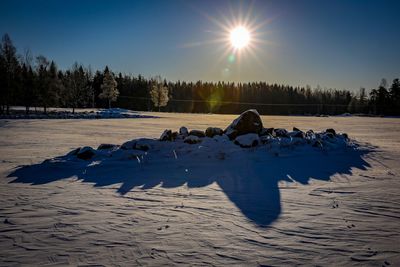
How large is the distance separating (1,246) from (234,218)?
3366 millimetres

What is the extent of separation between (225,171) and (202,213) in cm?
330

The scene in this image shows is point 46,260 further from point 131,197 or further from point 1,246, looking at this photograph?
point 131,197

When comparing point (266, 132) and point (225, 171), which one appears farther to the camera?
point (266, 132)

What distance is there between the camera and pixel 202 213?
4.99 meters

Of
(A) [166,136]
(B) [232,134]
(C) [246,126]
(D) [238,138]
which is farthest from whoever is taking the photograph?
(C) [246,126]

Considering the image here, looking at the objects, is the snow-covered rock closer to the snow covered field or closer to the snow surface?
the snow covered field

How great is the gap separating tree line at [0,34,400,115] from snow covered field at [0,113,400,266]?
41671 millimetres

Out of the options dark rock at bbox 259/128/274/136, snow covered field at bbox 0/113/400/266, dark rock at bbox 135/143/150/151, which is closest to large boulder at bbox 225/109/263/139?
dark rock at bbox 259/128/274/136

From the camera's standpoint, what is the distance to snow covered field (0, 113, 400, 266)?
11.6ft

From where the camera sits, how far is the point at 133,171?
26.7 feet

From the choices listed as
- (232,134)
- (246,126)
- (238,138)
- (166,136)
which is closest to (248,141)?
(238,138)

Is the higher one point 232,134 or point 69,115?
point 69,115

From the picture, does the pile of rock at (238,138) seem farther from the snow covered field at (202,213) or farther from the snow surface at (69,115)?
the snow surface at (69,115)

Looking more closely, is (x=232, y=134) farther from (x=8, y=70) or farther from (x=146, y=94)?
(x=146, y=94)
